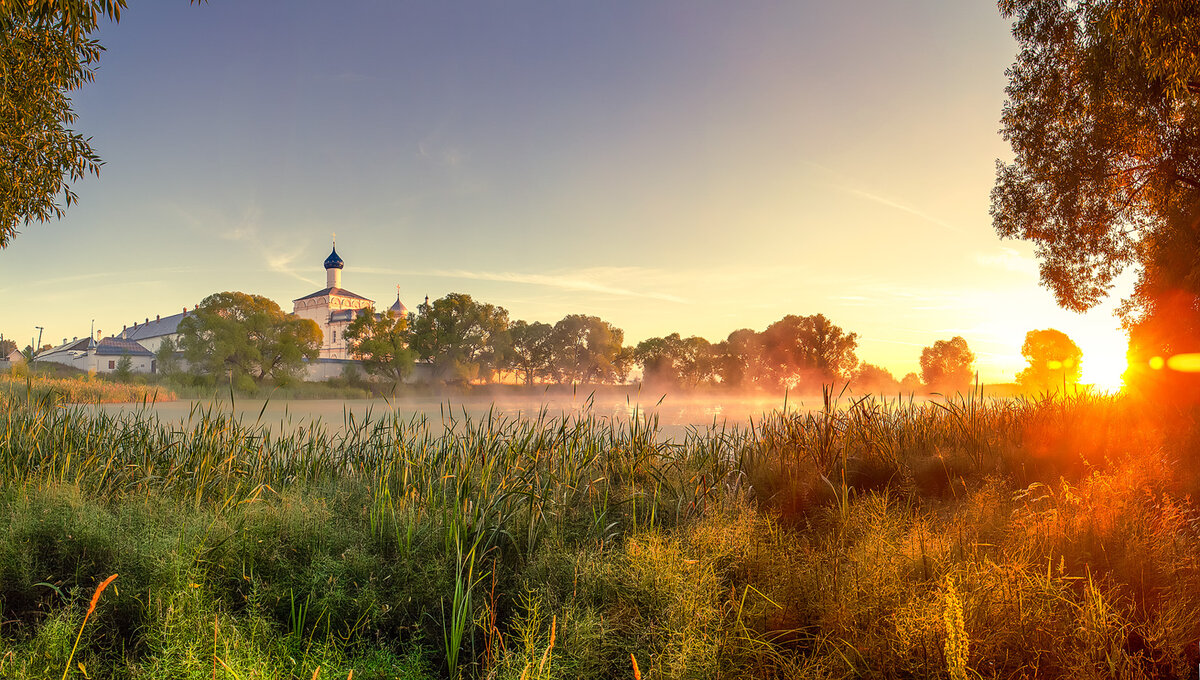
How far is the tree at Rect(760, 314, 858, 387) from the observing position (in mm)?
40594

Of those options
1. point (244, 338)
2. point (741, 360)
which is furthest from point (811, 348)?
point (244, 338)

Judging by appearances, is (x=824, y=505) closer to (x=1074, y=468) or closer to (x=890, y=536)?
(x=890, y=536)

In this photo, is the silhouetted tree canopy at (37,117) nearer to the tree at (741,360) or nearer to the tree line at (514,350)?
the tree line at (514,350)

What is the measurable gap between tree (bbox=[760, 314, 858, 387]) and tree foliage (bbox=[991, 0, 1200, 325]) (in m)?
26.6

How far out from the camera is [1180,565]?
2723 mm

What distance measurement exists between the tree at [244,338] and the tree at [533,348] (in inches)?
649

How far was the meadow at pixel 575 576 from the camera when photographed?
2.11 metres

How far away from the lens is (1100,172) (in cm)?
1168

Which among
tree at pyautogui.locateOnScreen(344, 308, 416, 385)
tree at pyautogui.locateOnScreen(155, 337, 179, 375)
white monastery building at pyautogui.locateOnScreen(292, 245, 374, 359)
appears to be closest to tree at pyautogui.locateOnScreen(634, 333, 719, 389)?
tree at pyautogui.locateOnScreen(344, 308, 416, 385)

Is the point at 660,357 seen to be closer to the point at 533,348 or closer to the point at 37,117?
the point at 533,348

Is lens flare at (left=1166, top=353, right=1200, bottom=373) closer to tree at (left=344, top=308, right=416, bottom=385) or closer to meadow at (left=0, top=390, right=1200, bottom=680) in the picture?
meadow at (left=0, top=390, right=1200, bottom=680)

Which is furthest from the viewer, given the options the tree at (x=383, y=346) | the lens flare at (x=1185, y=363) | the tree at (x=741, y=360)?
the tree at (x=741, y=360)

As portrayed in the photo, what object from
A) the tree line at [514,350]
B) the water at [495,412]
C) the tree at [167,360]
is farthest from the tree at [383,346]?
the tree at [167,360]

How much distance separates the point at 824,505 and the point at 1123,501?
70.4 inches
